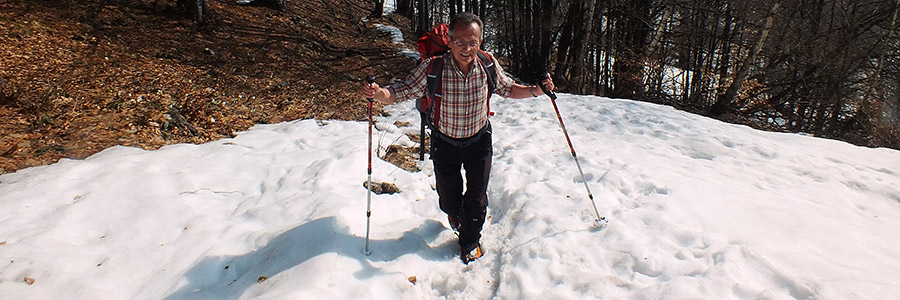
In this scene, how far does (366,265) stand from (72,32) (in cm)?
894

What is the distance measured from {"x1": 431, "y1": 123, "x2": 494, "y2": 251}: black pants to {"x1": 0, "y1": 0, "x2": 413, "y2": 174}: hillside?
4.56 m

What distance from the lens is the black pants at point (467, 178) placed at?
9.84 ft

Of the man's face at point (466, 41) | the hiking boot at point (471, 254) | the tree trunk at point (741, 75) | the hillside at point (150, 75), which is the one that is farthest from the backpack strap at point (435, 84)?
the tree trunk at point (741, 75)

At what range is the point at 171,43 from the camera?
8891 mm

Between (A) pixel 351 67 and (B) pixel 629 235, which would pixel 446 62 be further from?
(A) pixel 351 67

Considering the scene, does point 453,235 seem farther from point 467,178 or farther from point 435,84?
point 435,84

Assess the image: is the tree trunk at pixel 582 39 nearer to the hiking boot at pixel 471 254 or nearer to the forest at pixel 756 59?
the forest at pixel 756 59

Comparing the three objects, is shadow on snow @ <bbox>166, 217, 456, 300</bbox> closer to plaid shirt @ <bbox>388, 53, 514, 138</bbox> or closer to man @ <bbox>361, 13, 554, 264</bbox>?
man @ <bbox>361, 13, 554, 264</bbox>

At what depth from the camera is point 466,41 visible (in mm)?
2621

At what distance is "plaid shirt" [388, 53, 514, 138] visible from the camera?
2.82 metres

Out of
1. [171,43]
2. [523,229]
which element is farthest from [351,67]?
[523,229]

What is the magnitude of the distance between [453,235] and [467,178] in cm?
80

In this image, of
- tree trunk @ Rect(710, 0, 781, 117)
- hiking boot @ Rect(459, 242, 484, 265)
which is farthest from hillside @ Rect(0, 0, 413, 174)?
tree trunk @ Rect(710, 0, 781, 117)

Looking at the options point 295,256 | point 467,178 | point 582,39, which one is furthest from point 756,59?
point 295,256
